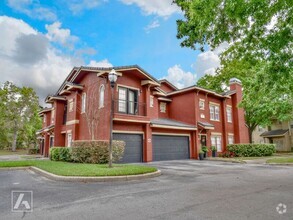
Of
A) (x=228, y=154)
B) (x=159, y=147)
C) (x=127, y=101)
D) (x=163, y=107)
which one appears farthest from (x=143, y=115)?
(x=228, y=154)

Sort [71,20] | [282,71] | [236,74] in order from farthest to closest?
[236,74]
[71,20]
[282,71]

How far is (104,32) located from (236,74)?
22.2 meters

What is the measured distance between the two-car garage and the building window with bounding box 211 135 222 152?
14.1 feet

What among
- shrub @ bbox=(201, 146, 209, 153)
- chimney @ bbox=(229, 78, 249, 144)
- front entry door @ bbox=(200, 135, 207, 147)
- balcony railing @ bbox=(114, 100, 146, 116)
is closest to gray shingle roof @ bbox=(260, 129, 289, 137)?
chimney @ bbox=(229, 78, 249, 144)

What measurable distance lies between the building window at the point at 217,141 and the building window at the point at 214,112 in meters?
2.15

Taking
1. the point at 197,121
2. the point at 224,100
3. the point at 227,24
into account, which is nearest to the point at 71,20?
the point at 227,24

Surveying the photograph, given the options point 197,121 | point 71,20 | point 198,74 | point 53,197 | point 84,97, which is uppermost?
point 198,74

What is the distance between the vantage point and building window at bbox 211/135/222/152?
24.8m

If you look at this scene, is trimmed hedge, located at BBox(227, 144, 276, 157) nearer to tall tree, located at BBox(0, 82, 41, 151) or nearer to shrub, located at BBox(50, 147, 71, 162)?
shrub, located at BBox(50, 147, 71, 162)

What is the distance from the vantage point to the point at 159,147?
19.6 metres

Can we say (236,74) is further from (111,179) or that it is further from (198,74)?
(111,179)

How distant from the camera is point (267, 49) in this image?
27.9ft
